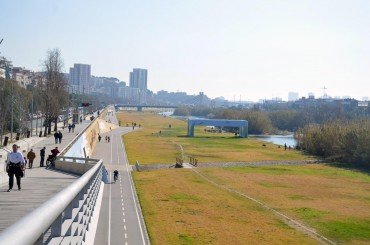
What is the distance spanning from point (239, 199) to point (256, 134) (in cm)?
11801

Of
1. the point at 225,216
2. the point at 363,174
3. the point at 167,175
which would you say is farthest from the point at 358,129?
the point at 225,216

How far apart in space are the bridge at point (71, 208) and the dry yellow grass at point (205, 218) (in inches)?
46.3

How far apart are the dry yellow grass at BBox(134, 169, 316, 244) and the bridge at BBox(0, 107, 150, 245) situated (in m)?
1.18

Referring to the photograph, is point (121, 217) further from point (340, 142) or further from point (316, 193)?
point (340, 142)

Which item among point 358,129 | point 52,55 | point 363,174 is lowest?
point 363,174

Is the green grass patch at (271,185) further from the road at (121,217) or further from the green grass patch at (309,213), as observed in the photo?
the road at (121,217)

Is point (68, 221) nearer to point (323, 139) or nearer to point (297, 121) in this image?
point (323, 139)

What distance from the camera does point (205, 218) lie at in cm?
3102

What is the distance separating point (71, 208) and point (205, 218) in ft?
86.4

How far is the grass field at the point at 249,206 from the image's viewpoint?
27.1 metres

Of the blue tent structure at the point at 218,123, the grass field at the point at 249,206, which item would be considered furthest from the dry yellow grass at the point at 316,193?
the blue tent structure at the point at 218,123

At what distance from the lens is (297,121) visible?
199 m

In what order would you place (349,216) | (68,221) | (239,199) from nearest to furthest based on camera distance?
(68,221)
(349,216)
(239,199)

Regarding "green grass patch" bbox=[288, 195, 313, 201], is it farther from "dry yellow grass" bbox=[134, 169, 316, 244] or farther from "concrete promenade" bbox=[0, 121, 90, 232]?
"concrete promenade" bbox=[0, 121, 90, 232]
